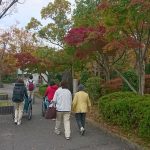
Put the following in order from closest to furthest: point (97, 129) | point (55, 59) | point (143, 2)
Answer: point (143, 2) → point (97, 129) → point (55, 59)

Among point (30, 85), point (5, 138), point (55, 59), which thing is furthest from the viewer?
point (55, 59)

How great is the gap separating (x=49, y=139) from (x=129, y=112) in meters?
2.39

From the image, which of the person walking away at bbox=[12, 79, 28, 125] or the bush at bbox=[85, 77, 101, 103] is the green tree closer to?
the person walking away at bbox=[12, 79, 28, 125]

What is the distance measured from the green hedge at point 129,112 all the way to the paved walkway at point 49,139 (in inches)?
20.2

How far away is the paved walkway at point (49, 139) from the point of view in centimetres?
954

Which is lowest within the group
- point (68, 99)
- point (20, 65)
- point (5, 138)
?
point (5, 138)

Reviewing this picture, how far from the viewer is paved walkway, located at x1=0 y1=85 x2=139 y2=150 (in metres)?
9.54

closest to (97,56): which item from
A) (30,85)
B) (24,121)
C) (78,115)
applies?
(30,85)

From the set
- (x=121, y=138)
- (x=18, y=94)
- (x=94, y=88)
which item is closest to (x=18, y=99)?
(x=18, y=94)

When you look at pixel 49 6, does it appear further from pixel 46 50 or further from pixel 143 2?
pixel 143 2

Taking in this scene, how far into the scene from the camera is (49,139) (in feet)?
34.6

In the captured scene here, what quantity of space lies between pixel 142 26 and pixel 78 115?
397 centimetres

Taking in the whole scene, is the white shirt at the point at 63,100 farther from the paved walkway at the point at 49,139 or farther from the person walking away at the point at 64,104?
the paved walkway at the point at 49,139

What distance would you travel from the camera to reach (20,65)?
27.6 m
